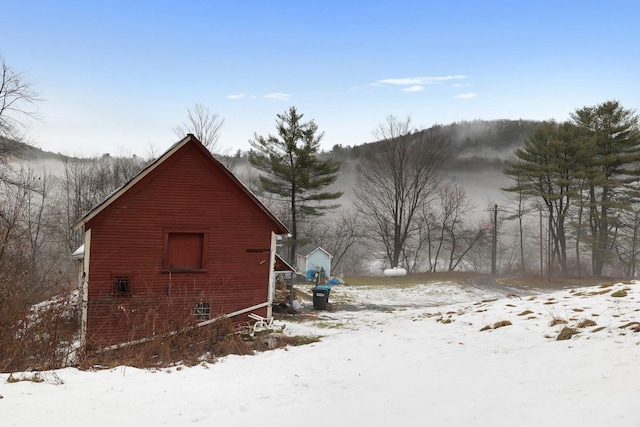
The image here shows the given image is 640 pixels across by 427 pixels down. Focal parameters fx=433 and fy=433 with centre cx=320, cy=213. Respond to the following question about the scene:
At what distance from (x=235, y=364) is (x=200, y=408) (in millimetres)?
3486

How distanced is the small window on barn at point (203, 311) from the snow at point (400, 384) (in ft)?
17.4

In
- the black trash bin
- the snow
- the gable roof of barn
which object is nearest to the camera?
the snow

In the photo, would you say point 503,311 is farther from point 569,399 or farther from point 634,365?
point 569,399

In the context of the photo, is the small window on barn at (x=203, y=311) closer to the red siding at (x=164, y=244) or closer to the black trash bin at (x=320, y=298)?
the red siding at (x=164, y=244)

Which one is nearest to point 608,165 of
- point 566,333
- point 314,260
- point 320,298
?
point 314,260

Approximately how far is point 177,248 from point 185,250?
0.29m

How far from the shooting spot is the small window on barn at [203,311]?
50.9ft

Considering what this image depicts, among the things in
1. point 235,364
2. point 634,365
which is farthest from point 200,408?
point 634,365

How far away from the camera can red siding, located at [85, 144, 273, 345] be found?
1463cm

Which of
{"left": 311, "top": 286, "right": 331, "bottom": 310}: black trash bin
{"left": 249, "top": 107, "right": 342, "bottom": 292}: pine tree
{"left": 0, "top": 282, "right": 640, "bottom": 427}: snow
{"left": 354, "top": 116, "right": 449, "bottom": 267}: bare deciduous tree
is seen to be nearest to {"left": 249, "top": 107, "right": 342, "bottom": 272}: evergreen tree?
{"left": 249, "top": 107, "right": 342, "bottom": 292}: pine tree

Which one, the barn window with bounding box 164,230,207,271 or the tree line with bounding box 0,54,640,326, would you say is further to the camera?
the tree line with bounding box 0,54,640,326

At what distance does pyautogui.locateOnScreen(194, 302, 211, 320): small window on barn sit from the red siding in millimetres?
187

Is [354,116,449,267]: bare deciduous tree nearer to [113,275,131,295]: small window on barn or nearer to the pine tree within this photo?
the pine tree

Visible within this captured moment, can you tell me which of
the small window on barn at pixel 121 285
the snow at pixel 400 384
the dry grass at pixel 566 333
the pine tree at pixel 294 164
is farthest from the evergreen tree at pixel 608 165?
the small window on barn at pixel 121 285
